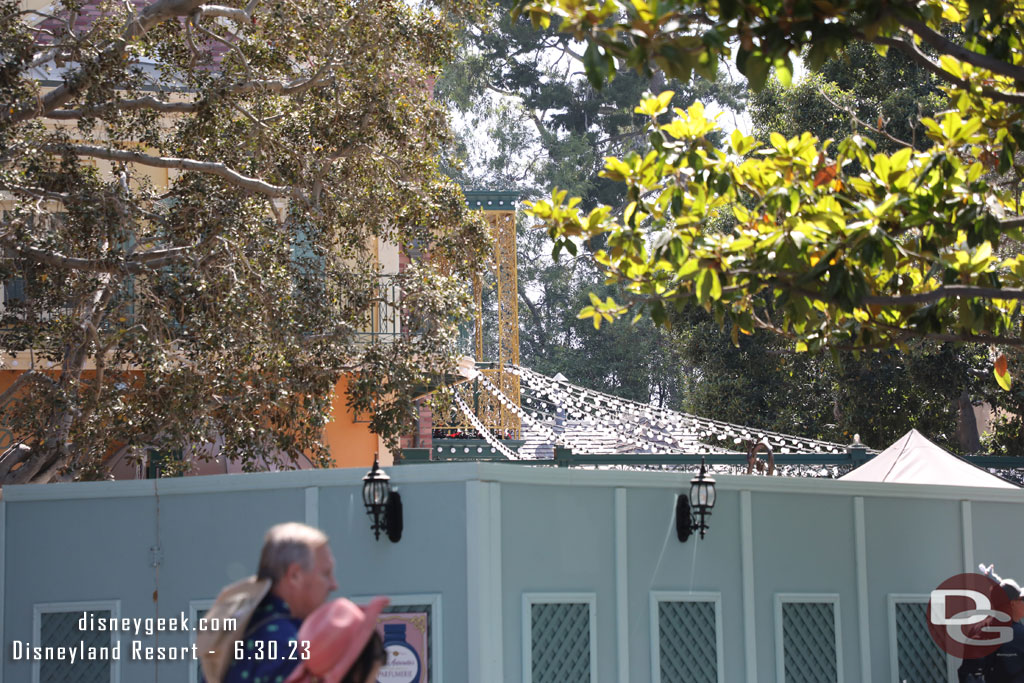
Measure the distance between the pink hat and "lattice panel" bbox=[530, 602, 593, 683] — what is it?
4.54 metres

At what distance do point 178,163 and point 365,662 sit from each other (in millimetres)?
7598

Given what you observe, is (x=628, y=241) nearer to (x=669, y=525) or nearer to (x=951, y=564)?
(x=669, y=525)

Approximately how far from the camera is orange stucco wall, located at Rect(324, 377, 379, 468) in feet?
49.6

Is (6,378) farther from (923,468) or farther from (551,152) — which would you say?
(551,152)

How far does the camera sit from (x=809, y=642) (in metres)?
8.51

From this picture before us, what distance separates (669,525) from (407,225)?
4.38 meters

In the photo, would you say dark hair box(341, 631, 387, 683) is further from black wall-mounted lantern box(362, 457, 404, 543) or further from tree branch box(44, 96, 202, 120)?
tree branch box(44, 96, 202, 120)

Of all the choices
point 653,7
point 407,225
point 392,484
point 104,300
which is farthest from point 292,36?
point 653,7

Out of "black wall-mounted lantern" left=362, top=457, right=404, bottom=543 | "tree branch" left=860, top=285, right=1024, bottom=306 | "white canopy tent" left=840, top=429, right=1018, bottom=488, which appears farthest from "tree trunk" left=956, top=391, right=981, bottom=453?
"tree branch" left=860, top=285, right=1024, bottom=306

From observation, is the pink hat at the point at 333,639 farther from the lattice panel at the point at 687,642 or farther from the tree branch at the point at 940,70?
the lattice panel at the point at 687,642

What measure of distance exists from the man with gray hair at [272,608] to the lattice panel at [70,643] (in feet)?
16.7

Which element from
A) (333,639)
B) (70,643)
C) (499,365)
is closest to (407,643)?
(70,643)

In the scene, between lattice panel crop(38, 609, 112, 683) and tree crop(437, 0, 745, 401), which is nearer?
lattice panel crop(38, 609, 112, 683)

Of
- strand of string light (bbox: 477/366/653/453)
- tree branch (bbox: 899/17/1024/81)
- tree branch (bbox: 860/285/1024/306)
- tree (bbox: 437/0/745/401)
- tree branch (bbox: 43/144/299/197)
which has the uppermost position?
tree (bbox: 437/0/745/401)
